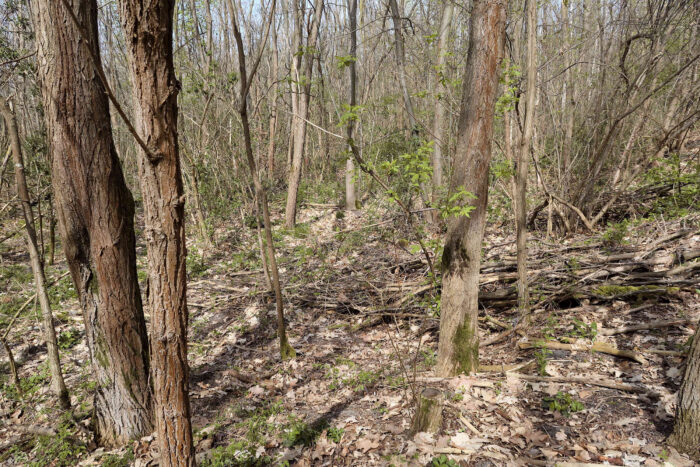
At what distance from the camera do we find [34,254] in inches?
153

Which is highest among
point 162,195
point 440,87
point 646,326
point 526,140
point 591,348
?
point 440,87

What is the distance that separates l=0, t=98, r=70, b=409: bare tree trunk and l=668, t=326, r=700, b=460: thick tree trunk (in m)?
5.20

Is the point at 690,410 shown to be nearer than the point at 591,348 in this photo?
Yes

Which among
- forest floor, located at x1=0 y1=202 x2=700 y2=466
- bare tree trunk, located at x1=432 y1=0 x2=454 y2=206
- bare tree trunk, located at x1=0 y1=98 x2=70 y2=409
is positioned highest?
bare tree trunk, located at x1=432 y1=0 x2=454 y2=206

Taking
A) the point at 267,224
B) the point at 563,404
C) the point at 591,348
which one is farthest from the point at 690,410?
the point at 267,224

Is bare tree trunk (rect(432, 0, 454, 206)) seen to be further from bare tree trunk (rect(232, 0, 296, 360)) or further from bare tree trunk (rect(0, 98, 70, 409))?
bare tree trunk (rect(0, 98, 70, 409))

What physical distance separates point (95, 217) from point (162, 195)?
1.93 m

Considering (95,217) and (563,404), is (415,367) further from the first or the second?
(95,217)

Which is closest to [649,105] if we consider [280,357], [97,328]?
[280,357]

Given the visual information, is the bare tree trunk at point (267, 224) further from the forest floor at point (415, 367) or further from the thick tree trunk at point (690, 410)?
the thick tree trunk at point (690, 410)

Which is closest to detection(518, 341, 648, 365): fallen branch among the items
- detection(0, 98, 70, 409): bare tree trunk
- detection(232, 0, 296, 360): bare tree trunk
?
detection(232, 0, 296, 360): bare tree trunk

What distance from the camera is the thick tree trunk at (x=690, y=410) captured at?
2.41 metres

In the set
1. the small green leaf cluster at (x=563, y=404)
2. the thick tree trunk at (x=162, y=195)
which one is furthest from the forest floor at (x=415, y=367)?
the thick tree trunk at (x=162, y=195)

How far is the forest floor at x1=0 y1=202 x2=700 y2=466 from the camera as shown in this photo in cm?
312
